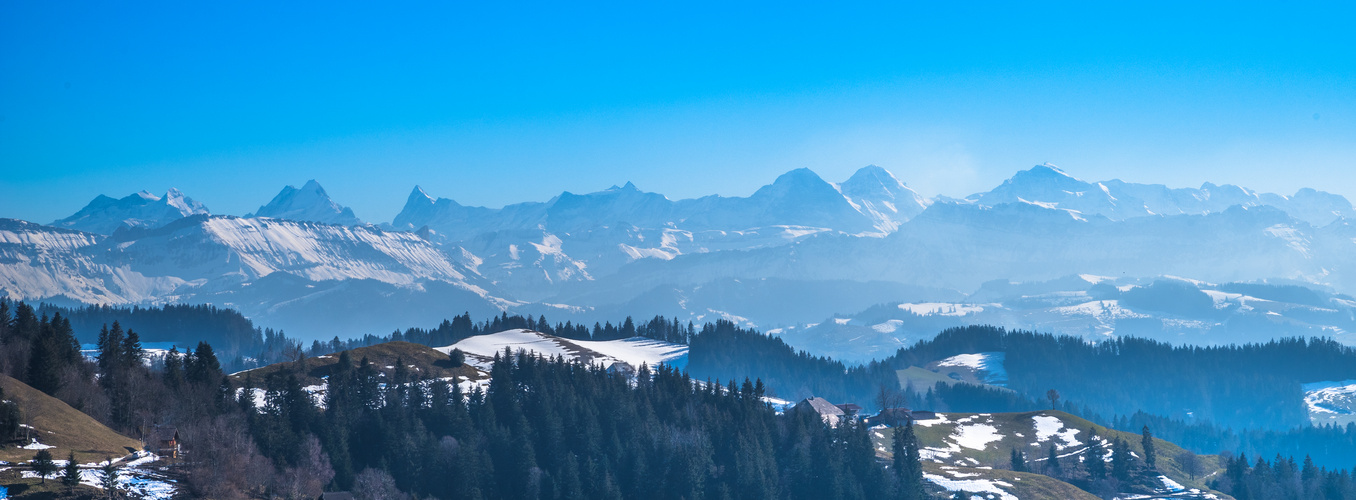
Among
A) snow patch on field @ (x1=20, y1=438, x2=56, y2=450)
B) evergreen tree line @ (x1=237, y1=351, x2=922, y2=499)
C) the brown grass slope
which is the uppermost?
snow patch on field @ (x1=20, y1=438, x2=56, y2=450)

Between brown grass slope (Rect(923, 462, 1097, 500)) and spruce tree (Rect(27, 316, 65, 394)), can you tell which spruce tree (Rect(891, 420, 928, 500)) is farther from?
spruce tree (Rect(27, 316, 65, 394))

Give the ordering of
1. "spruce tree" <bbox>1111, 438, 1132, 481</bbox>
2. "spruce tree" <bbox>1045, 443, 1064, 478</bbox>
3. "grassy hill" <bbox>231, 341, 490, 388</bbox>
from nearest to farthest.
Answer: "grassy hill" <bbox>231, 341, 490, 388</bbox> → "spruce tree" <bbox>1111, 438, 1132, 481</bbox> → "spruce tree" <bbox>1045, 443, 1064, 478</bbox>

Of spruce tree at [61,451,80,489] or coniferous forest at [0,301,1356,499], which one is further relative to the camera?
coniferous forest at [0,301,1356,499]

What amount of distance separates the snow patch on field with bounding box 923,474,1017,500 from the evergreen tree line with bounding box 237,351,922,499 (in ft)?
14.9

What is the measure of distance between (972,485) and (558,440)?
63345mm

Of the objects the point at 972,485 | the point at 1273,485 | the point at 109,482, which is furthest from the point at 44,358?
the point at 1273,485

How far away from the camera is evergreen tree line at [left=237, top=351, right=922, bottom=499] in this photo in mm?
149750

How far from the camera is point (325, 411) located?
154 m

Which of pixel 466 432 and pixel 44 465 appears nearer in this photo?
pixel 44 465

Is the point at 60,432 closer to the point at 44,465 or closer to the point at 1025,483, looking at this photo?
the point at 44,465

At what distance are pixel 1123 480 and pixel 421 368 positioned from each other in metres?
120

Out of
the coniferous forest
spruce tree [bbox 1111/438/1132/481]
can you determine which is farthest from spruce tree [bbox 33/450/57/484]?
spruce tree [bbox 1111/438/1132/481]

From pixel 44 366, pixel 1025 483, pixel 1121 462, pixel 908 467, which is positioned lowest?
pixel 1025 483

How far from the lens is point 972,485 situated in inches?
6836
